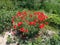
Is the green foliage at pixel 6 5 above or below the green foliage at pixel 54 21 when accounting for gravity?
above

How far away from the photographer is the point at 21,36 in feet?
33.1

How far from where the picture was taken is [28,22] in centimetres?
1015

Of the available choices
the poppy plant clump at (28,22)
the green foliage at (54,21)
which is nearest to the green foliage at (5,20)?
the poppy plant clump at (28,22)

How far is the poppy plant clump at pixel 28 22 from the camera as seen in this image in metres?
9.95

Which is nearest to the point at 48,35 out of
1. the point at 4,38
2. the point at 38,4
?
the point at 4,38

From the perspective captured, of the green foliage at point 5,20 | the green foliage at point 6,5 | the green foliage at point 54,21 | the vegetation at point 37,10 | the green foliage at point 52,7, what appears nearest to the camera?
the vegetation at point 37,10

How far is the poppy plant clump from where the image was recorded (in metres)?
9.95

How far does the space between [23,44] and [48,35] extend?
3.89 feet

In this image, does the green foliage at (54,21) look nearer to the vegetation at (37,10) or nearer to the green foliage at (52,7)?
the vegetation at (37,10)

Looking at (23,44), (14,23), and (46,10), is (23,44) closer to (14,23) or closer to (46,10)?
(14,23)

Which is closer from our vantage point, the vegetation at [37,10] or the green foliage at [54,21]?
the vegetation at [37,10]

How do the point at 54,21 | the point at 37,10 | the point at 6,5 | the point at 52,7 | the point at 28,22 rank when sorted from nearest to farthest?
the point at 28,22 < the point at 54,21 < the point at 6,5 < the point at 37,10 < the point at 52,7

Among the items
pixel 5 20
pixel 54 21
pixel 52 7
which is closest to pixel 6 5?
pixel 5 20

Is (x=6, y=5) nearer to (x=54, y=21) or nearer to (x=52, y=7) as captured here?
(x=52, y=7)
